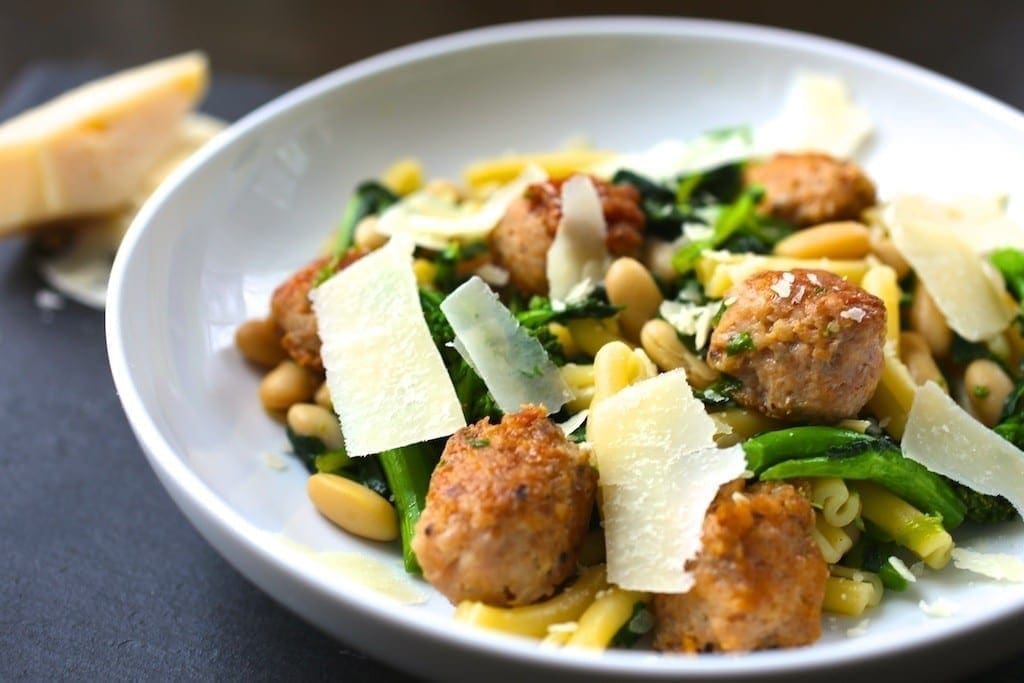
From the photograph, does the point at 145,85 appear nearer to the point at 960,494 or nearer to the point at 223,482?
the point at 223,482

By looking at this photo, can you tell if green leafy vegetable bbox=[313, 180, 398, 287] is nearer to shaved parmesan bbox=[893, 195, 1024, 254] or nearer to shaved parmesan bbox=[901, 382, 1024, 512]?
shaved parmesan bbox=[893, 195, 1024, 254]

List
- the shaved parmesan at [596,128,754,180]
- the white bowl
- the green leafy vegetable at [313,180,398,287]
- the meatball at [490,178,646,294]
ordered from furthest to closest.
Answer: the shaved parmesan at [596,128,754,180] < the green leafy vegetable at [313,180,398,287] < the meatball at [490,178,646,294] < the white bowl

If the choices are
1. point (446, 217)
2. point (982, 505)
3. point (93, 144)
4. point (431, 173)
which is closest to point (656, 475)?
point (982, 505)

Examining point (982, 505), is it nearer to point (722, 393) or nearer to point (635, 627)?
point (722, 393)

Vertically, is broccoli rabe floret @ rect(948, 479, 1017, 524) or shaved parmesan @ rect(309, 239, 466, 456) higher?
shaved parmesan @ rect(309, 239, 466, 456)

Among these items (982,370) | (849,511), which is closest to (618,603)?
(849,511)

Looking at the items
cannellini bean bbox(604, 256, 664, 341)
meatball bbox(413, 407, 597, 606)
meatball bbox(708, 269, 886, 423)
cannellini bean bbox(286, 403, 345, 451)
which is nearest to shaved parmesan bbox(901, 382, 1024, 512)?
meatball bbox(708, 269, 886, 423)
